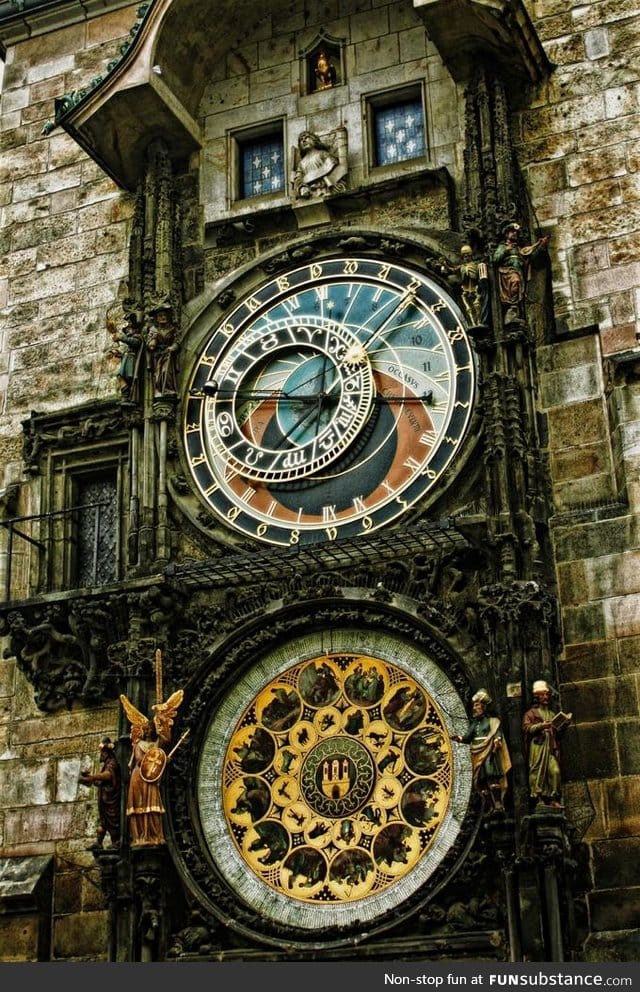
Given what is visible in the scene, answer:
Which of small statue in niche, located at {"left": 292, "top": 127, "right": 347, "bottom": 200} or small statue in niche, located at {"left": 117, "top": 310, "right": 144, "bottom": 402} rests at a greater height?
small statue in niche, located at {"left": 292, "top": 127, "right": 347, "bottom": 200}

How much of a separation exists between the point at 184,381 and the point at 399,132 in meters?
2.93

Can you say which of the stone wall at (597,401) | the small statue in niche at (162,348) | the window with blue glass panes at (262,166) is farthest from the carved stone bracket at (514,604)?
the window with blue glass panes at (262,166)

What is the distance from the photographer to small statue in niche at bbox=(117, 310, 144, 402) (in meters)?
15.5

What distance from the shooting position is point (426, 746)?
13.6 metres

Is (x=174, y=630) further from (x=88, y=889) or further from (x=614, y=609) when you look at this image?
(x=614, y=609)

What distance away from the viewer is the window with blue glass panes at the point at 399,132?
15.8 metres

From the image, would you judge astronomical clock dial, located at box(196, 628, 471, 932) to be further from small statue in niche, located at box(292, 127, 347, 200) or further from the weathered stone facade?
small statue in niche, located at box(292, 127, 347, 200)

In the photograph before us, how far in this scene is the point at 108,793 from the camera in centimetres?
1392

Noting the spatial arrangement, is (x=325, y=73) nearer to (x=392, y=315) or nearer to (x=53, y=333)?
(x=392, y=315)

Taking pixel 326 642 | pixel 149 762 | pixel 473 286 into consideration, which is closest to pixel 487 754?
pixel 326 642

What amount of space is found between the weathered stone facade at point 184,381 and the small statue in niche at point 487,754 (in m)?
0.14

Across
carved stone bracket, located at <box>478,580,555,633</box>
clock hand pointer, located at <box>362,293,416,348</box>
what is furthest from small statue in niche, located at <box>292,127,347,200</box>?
carved stone bracket, located at <box>478,580,555,633</box>

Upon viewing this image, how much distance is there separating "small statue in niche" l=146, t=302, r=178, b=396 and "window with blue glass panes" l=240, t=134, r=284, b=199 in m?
1.54

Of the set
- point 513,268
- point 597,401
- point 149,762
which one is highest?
point 513,268
